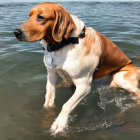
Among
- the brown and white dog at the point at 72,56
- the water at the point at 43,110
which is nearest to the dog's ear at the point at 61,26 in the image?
the brown and white dog at the point at 72,56

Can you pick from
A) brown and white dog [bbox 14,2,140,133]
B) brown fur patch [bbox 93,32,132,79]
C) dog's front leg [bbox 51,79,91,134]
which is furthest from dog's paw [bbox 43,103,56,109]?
brown fur patch [bbox 93,32,132,79]

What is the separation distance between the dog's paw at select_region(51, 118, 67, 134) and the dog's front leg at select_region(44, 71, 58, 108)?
0.61 metres

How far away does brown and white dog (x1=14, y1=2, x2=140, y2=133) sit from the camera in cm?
314

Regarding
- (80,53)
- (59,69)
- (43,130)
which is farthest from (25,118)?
(80,53)

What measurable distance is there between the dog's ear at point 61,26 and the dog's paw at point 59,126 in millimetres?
1263

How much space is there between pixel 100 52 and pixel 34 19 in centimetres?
127

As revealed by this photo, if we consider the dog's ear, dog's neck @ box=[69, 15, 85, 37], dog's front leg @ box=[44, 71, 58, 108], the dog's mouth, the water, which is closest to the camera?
the dog's mouth

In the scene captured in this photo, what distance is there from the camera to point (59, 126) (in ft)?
12.2

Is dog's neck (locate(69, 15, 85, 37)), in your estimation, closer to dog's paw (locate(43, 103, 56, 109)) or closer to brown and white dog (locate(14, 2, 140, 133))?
brown and white dog (locate(14, 2, 140, 133))

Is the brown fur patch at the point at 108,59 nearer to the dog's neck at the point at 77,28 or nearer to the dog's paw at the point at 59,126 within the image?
the dog's neck at the point at 77,28

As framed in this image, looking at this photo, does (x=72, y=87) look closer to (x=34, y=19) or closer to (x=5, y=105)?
(x=5, y=105)

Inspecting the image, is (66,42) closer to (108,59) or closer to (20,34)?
(20,34)

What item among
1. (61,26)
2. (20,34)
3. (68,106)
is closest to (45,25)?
(61,26)

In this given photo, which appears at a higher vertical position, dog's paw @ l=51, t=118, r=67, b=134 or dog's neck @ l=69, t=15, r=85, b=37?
dog's neck @ l=69, t=15, r=85, b=37
